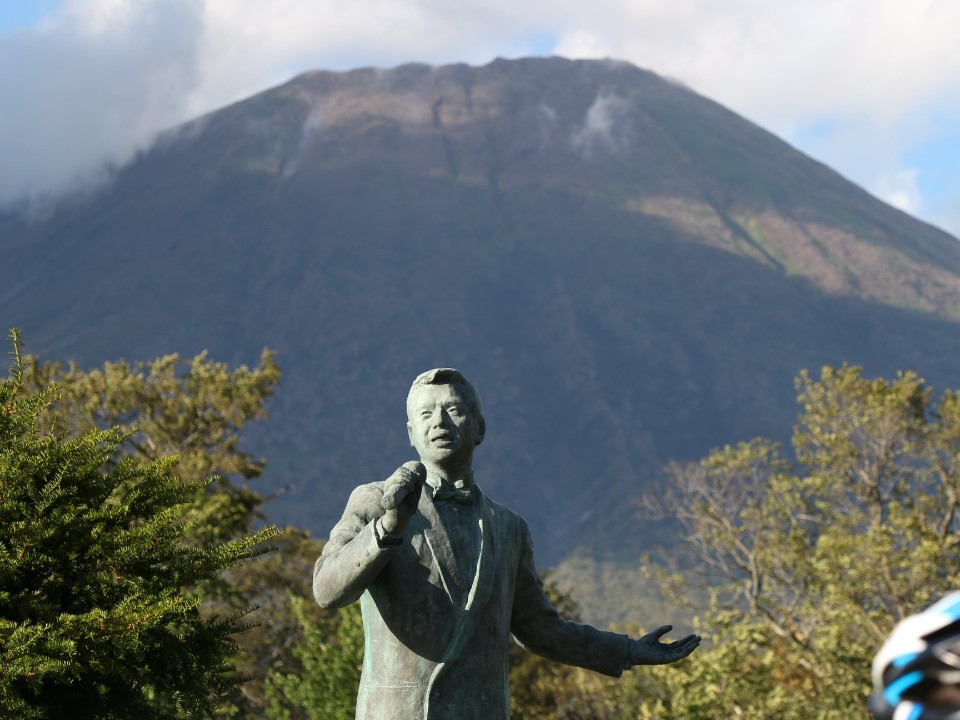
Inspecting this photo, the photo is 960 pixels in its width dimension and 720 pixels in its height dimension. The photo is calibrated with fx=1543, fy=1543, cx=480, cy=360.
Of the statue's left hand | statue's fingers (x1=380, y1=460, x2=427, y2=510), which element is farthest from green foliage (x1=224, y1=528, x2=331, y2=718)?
statue's fingers (x1=380, y1=460, x2=427, y2=510)

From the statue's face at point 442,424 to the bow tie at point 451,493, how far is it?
0.11 metres

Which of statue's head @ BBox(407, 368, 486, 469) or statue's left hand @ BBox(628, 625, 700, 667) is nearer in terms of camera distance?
statue's head @ BBox(407, 368, 486, 469)

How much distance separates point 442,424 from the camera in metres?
6.52

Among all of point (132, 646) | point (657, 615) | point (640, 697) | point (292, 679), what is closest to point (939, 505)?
point (640, 697)

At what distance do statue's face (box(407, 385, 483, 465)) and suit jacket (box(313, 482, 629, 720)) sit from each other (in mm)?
197

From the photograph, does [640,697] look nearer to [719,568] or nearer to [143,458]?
[719,568]

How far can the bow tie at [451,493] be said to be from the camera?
652cm

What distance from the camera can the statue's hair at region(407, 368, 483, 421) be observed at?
6582mm

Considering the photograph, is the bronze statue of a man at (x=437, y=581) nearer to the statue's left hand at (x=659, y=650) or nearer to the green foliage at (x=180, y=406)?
the statue's left hand at (x=659, y=650)

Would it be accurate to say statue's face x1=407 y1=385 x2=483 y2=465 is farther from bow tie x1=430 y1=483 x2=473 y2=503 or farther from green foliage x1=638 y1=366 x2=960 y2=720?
green foliage x1=638 y1=366 x2=960 y2=720

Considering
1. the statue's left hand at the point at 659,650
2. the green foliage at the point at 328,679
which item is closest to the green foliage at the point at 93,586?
the statue's left hand at the point at 659,650

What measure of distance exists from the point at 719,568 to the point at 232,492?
12.7 m

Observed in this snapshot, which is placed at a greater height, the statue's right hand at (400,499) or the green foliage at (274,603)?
the green foliage at (274,603)

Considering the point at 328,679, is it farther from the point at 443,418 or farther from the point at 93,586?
the point at 443,418
